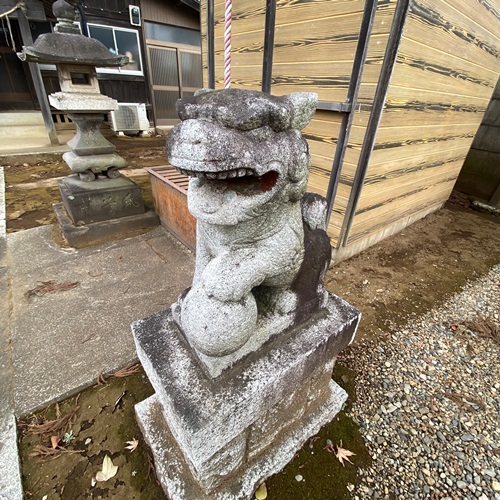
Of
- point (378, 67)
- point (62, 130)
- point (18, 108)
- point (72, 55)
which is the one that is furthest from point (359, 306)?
point (18, 108)

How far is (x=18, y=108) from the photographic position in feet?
33.9

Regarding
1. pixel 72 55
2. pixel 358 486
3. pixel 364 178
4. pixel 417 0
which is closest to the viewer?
pixel 358 486

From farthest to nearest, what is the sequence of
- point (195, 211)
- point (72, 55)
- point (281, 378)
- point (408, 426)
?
point (72, 55) < point (408, 426) < point (281, 378) < point (195, 211)

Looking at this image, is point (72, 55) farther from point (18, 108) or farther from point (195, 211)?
point (18, 108)

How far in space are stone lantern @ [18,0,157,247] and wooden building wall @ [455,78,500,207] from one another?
7134mm

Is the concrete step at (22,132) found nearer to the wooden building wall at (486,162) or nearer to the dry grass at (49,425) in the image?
the dry grass at (49,425)

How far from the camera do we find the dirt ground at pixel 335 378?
1.78 metres

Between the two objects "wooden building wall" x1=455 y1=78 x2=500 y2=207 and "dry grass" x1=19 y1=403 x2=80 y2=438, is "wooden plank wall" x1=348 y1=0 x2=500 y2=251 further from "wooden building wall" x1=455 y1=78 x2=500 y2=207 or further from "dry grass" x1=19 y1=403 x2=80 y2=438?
"dry grass" x1=19 y1=403 x2=80 y2=438

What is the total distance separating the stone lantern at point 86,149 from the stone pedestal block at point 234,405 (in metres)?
3.04

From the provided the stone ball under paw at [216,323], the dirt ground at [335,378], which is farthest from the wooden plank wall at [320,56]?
the stone ball under paw at [216,323]

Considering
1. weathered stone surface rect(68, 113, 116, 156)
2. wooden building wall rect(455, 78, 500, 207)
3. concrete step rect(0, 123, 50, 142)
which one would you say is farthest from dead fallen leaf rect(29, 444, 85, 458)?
concrete step rect(0, 123, 50, 142)

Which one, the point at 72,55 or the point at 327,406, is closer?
the point at 327,406

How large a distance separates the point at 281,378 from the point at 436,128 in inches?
173

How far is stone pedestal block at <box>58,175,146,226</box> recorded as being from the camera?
406 cm
